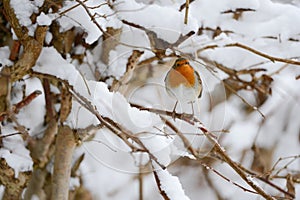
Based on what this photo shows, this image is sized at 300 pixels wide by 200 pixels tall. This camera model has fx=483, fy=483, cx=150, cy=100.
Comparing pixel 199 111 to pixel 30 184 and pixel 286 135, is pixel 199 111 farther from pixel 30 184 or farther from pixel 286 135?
pixel 286 135

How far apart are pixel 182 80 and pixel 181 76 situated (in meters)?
0.01

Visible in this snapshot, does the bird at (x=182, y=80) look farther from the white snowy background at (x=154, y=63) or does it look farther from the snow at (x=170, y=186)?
the snow at (x=170, y=186)

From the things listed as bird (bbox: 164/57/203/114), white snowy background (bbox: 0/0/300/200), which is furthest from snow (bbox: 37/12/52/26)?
bird (bbox: 164/57/203/114)

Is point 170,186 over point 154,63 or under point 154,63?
under

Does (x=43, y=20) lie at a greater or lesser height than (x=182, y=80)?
greater

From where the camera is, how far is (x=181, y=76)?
2.18ft

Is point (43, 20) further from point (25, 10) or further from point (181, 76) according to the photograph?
point (181, 76)

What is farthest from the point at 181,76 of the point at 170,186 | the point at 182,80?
the point at 170,186

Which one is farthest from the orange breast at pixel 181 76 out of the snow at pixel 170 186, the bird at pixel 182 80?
the snow at pixel 170 186

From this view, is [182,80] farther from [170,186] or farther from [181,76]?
[170,186]

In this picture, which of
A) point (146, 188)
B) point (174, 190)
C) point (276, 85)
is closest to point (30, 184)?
point (174, 190)

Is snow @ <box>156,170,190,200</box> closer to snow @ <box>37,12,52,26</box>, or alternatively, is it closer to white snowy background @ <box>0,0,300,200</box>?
white snowy background @ <box>0,0,300,200</box>

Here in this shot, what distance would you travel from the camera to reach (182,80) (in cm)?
67

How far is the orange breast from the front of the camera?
67cm
